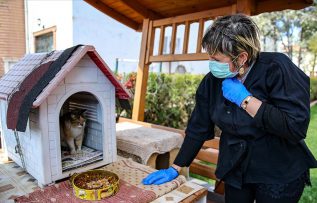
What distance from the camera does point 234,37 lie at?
1.10 m

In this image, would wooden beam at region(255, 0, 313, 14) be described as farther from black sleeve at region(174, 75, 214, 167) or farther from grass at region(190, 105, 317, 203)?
grass at region(190, 105, 317, 203)

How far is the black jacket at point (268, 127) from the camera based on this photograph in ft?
3.47

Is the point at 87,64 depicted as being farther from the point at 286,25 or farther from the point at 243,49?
the point at 286,25

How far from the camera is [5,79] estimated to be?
1601 millimetres

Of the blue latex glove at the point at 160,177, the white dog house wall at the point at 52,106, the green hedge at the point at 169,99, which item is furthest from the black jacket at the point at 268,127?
the green hedge at the point at 169,99

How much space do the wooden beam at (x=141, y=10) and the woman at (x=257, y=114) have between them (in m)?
1.67

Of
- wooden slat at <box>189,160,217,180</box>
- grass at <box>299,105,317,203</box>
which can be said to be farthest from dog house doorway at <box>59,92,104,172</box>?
grass at <box>299,105,317,203</box>

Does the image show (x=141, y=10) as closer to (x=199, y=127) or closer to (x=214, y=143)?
(x=214, y=143)

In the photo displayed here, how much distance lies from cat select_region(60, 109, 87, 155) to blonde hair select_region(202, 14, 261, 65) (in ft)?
3.02

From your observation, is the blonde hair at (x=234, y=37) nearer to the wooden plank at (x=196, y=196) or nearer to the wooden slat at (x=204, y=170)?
the wooden plank at (x=196, y=196)

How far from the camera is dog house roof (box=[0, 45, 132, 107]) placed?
1245 millimetres

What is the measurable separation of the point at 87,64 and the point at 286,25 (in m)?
16.2

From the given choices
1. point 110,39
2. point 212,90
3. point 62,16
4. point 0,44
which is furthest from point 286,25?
point 212,90

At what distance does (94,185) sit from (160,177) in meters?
0.36
